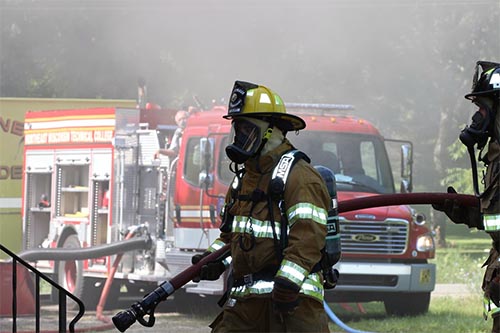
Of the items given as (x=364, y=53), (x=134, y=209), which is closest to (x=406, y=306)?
(x=134, y=209)

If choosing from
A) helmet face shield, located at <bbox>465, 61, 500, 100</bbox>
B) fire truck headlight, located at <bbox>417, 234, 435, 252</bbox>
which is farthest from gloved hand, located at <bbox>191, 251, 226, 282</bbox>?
fire truck headlight, located at <bbox>417, 234, 435, 252</bbox>

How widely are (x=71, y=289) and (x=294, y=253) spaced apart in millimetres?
9666

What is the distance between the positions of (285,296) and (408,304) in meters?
7.84

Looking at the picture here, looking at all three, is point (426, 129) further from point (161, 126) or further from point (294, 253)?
point (294, 253)

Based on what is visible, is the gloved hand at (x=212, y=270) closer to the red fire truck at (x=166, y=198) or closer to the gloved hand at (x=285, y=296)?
the gloved hand at (x=285, y=296)

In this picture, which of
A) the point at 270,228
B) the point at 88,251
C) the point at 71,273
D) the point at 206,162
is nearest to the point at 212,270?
the point at 270,228

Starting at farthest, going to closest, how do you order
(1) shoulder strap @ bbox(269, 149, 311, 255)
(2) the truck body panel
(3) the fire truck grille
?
(2) the truck body panel
(3) the fire truck grille
(1) shoulder strap @ bbox(269, 149, 311, 255)

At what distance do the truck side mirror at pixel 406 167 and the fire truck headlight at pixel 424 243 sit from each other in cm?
52

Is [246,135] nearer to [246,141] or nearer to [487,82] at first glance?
[246,141]

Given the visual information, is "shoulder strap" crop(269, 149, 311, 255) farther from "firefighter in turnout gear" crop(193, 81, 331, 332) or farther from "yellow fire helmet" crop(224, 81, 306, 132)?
"yellow fire helmet" crop(224, 81, 306, 132)

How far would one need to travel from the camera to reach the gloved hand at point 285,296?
15.4ft

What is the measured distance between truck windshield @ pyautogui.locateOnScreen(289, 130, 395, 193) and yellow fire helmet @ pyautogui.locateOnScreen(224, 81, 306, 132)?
6776mm

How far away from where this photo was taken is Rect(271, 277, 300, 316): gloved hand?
4684 millimetres

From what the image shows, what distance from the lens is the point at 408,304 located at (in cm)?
1235
